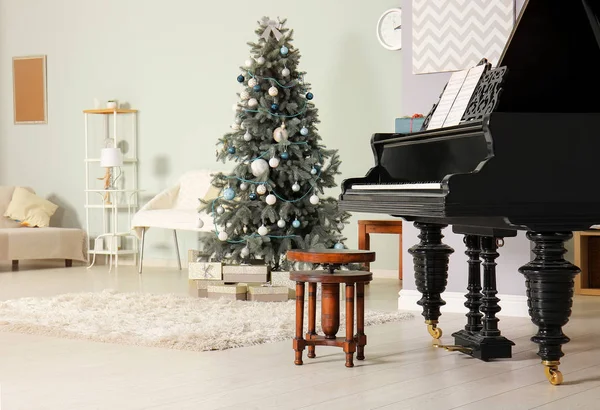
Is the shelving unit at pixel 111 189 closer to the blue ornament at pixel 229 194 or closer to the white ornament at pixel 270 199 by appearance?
the blue ornament at pixel 229 194

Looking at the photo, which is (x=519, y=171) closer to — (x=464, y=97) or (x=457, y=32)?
(x=464, y=97)

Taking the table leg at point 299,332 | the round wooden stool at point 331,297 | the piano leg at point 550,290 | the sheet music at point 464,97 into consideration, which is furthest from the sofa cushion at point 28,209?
the piano leg at point 550,290

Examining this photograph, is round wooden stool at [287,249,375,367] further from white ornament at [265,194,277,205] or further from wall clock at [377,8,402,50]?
wall clock at [377,8,402,50]

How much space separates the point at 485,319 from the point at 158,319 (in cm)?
183

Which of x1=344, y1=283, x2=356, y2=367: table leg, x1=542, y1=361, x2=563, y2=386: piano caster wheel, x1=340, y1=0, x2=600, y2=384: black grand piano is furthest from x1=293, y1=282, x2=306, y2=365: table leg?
x1=542, y1=361, x2=563, y2=386: piano caster wheel

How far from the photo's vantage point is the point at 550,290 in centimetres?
343

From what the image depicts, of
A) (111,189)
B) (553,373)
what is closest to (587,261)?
(553,373)

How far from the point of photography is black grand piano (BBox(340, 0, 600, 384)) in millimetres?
3379

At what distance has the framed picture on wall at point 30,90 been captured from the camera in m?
9.62

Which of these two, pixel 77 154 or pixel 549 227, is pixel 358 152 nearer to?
pixel 77 154

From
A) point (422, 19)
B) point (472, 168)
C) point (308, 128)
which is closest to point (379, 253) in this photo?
point (308, 128)

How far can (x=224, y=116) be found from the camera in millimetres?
8492

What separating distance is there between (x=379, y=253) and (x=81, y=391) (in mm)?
4637

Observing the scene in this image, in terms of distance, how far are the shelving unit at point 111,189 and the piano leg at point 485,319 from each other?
4.98 metres
